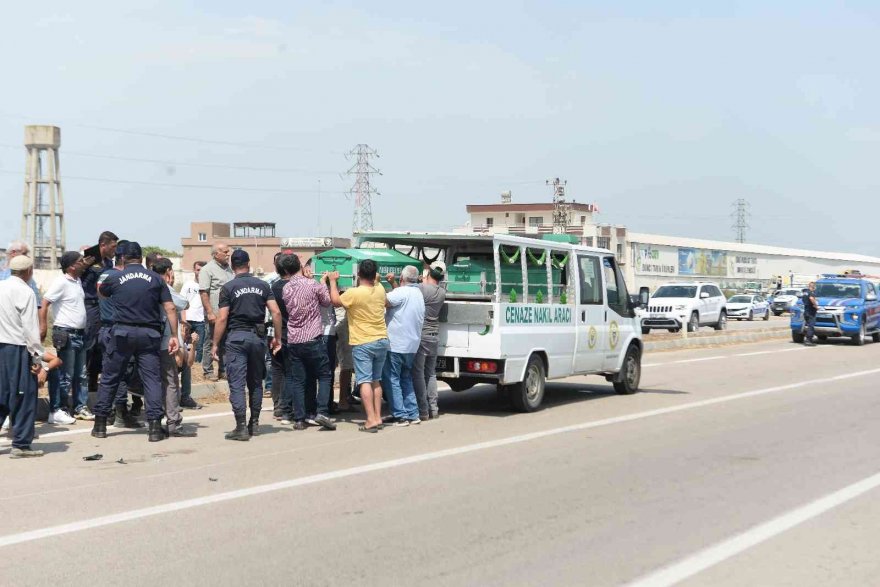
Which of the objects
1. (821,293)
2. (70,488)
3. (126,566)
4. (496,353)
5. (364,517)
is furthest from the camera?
(821,293)

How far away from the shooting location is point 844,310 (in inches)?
1132

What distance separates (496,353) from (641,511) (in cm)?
464

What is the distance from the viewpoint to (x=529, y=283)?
40.8ft

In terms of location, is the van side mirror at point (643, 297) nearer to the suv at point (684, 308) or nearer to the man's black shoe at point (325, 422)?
the man's black shoe at point (325, 422)

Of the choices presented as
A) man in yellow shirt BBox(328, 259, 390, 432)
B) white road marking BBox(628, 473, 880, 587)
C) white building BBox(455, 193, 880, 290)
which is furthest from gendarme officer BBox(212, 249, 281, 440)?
white building BBox(455, 193, 880, 290)

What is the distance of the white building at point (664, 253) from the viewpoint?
8725 cm

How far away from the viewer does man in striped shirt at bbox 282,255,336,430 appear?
1062cm

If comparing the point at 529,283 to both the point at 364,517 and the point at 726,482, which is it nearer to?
the point at 726,482

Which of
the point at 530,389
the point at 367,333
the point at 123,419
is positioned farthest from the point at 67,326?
the point at 530,389

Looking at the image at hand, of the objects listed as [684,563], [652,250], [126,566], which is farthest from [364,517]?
[652,250]

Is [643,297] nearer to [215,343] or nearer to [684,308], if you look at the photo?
[215,343]

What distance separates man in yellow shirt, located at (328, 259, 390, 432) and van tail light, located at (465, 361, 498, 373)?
4.67 feet

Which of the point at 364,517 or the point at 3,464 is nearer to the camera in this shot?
the point at 364,517

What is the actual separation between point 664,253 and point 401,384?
270ft
